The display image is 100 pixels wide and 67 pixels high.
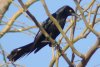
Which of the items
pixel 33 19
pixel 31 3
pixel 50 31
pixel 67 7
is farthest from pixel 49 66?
pixel 31 3

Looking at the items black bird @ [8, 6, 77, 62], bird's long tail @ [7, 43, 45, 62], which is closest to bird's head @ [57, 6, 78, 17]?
black bird @ [8, 6, 77, 62]

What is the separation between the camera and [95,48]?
9.18 feet

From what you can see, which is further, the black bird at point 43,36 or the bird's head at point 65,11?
the bird's head at point 65,11

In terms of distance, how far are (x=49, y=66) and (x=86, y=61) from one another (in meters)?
0.30

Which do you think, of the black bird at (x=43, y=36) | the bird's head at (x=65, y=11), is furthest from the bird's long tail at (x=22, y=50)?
the bird's head at (x=65, y=11)

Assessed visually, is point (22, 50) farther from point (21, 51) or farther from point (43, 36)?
point (43, 36)

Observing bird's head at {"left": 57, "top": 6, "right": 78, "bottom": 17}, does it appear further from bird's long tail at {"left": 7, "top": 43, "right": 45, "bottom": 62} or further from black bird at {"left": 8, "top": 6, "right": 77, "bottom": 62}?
bird's long tail at {"left": 7, "top": 43, "right": 45, "bottom": 62}

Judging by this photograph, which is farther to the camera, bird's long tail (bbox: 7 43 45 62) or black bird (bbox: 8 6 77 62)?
black bird (bbox: 8 6 77 62)

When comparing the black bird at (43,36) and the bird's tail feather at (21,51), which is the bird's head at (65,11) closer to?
the black bird at (43,36)

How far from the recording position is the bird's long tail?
3.23 meters

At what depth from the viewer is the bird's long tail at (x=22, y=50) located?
3.23 m

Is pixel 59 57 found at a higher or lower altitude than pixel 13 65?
lower

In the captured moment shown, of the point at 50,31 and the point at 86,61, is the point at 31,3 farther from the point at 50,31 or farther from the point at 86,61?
the point at 86,61

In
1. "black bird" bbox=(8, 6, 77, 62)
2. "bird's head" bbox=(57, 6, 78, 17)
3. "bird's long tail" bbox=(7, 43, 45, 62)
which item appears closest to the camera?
"bird's long tail" bbox=(7, 43, 45, 62)
